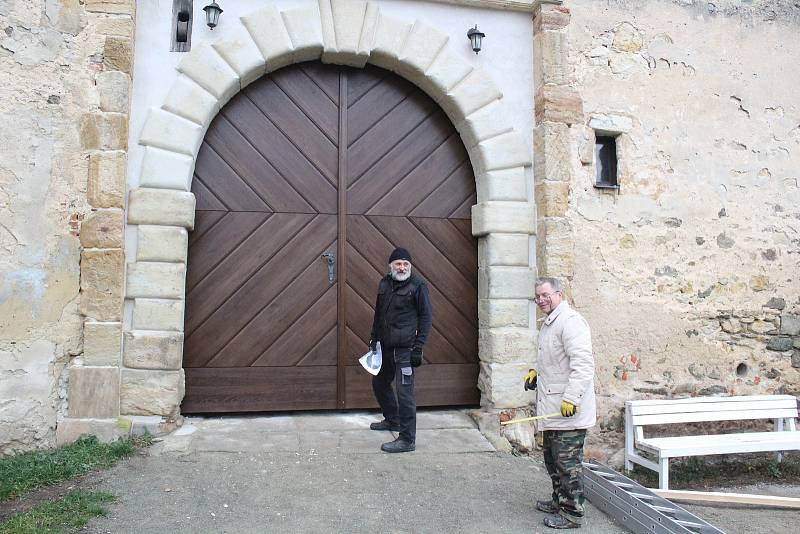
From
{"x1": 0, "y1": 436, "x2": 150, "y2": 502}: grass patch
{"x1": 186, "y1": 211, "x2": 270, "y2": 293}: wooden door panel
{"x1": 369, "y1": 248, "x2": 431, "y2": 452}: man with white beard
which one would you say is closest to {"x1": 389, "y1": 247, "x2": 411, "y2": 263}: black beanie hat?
{"x1": 369, "y1": 248, "x2": 431, "y2": 452}: man with white beard

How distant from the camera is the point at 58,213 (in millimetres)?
4316

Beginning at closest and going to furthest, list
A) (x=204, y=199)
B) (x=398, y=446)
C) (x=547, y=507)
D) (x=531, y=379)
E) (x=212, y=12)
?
(x=547, y=507)
(x=531, y=379)
(x=398, y=446)
(x=212, y=12)
(x=204, y=199)

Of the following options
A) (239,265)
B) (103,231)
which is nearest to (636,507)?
(239,265)

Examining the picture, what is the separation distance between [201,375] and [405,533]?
2232 millimetres

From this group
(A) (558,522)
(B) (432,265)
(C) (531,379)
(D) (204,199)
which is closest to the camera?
(A) (558,522)

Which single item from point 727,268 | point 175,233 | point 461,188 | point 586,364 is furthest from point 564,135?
point 175,233

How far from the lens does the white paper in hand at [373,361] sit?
174 inches

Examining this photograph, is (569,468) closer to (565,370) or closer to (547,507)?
(547,507)

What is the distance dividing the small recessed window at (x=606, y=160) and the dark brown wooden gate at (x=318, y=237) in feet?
3.54

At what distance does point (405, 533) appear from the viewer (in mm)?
3174

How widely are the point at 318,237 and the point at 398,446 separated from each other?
1.72 metres

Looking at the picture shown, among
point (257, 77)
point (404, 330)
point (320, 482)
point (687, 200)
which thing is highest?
point (257, 77)

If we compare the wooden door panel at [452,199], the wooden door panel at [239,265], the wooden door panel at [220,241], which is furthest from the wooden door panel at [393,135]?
the wooden door panel at [220,241]

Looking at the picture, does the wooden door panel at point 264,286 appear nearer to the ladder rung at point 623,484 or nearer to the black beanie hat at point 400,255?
the black beanie hat at point 400,255
